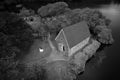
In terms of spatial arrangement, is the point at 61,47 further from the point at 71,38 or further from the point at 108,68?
the point at 108,68

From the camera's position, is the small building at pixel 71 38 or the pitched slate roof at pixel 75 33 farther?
the pitched slate roof at pixel 75 33

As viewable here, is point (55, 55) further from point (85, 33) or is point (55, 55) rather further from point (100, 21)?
point (100, 21)

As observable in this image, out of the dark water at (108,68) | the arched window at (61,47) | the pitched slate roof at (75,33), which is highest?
the pitched slate roof at (75,33)

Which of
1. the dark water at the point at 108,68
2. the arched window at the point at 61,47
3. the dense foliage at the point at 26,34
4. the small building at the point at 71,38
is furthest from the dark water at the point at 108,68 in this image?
the arched window at the point at 61,47

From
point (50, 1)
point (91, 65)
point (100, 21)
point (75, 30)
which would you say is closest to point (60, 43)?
point (75, 30)

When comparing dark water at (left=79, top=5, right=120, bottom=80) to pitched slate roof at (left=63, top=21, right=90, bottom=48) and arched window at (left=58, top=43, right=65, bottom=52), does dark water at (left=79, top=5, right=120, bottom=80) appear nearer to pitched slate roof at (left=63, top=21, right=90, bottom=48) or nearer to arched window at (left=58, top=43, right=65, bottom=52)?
pitched slate roof at (left=63, top=21, right=90, bottom=48)

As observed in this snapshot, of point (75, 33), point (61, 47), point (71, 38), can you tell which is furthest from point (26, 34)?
point (75, 33)

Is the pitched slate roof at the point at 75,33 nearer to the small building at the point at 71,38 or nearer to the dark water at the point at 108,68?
the small building at the point at 71,38
